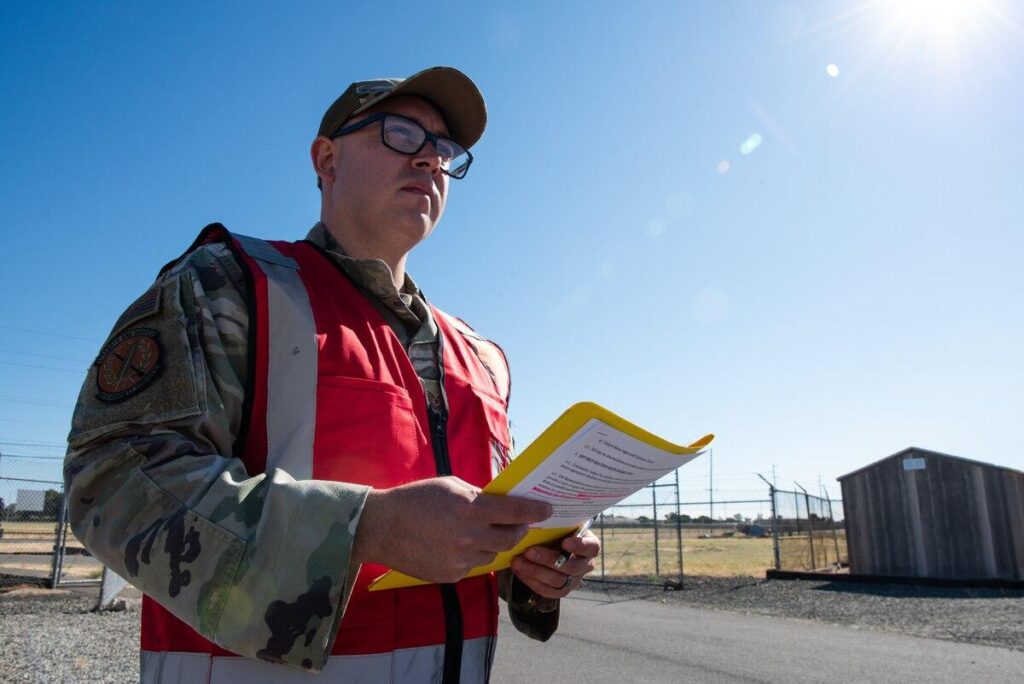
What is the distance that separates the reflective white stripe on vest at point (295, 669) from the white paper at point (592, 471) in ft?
1.33

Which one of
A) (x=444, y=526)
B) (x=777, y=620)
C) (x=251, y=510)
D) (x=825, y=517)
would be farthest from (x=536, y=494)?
(x=825, y=517)

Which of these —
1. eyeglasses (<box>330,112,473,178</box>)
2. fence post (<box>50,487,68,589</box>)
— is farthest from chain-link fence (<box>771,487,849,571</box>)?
eyeglasses (<box>330,112,473,178</box>)

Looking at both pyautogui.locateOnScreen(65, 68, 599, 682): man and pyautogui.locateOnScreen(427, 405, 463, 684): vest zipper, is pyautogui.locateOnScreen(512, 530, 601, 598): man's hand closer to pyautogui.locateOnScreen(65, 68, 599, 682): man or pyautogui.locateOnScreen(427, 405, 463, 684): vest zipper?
pyautogui.locateOnScreen(65, 68, 599, 682): man

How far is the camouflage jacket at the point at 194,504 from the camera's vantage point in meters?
1.09

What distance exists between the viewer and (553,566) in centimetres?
172

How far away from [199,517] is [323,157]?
1.44 m

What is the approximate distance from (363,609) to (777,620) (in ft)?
35.9

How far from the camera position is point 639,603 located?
1291 cm

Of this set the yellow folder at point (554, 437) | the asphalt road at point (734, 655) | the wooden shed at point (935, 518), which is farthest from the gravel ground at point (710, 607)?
the yellow folder at point (554, 437)

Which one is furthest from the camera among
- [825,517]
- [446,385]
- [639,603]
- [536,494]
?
[825,517]

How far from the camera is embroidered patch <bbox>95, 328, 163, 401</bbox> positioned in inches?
49.1

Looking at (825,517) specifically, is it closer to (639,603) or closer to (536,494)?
(639,603)

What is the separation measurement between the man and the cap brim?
0.04ft

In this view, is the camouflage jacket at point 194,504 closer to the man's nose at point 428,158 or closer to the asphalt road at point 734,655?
the man's nose at point 428,158
